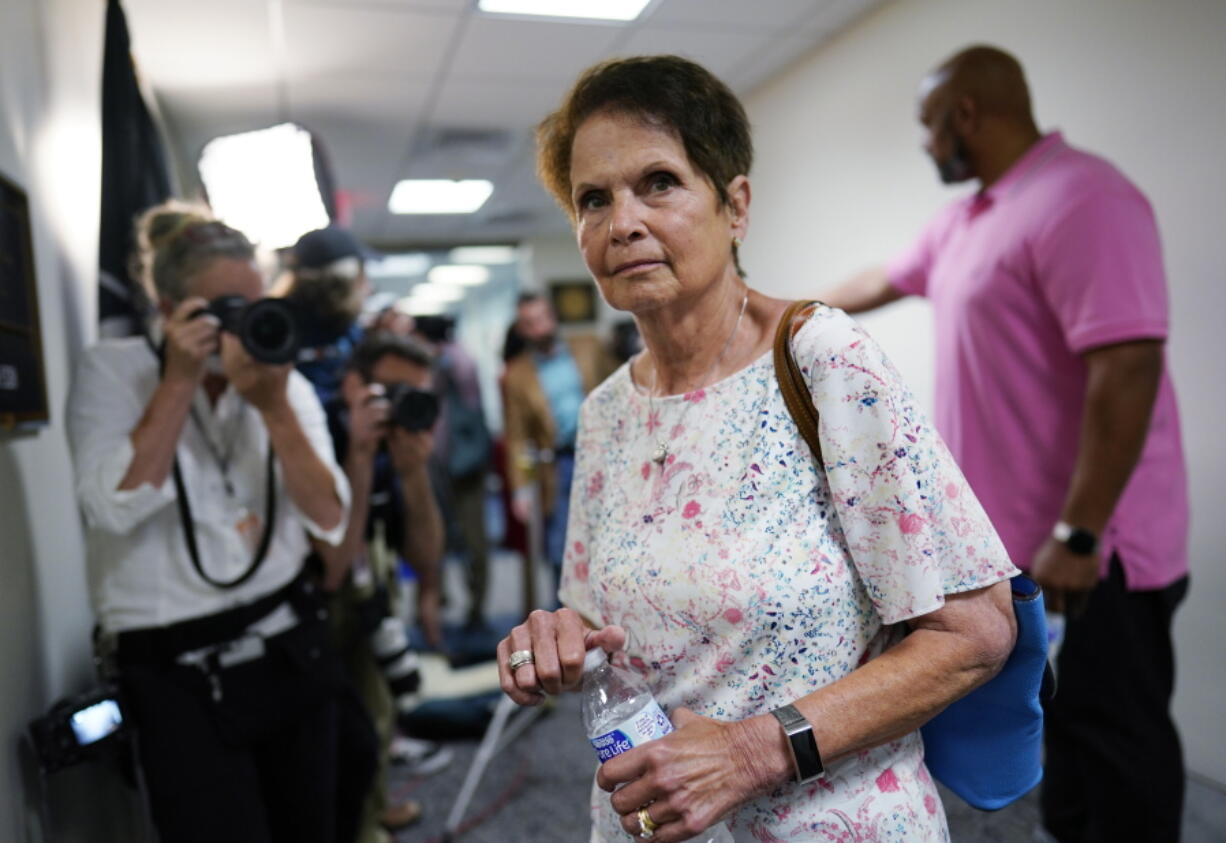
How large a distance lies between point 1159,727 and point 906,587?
42.1 inches

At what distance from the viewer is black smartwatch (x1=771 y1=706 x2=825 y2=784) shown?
678 mm

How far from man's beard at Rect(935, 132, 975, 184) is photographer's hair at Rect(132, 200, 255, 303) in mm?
1339

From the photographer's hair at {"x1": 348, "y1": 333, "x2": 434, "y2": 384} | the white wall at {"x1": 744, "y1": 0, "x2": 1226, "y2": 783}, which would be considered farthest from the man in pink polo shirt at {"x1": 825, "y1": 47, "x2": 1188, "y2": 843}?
the photographer's hair at {"x1": 348, "y1": 333, "x2": 434, "y2": 384}

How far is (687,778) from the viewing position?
0.66 metres

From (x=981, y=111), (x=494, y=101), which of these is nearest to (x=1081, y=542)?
(x=981, y=111)

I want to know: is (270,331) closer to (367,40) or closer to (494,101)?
(367,40)

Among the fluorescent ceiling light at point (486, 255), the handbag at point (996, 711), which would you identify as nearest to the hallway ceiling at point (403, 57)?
the handbag at point (996, 711)

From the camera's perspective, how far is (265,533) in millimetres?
1264

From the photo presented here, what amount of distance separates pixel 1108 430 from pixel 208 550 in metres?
1.47

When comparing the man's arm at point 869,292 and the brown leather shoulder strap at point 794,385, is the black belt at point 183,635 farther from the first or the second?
the man's arm at point 869,292

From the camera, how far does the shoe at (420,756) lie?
250 cm

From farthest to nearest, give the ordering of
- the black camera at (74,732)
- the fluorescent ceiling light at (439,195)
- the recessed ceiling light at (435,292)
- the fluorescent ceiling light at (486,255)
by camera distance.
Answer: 1. the recessed ceiling light at (435,292)
2. the fluorescent ceiling light at (486,255)
3. the fluorescent ceiling light at (439,195)
4. the black camera at (74,732)

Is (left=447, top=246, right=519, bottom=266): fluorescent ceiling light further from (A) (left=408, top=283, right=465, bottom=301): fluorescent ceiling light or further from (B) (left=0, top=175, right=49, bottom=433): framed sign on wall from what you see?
(B) (left=0, top=175, right=49, bottom=433): framed sign on wall

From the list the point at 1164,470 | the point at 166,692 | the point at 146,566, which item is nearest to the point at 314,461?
the point at 146,566
